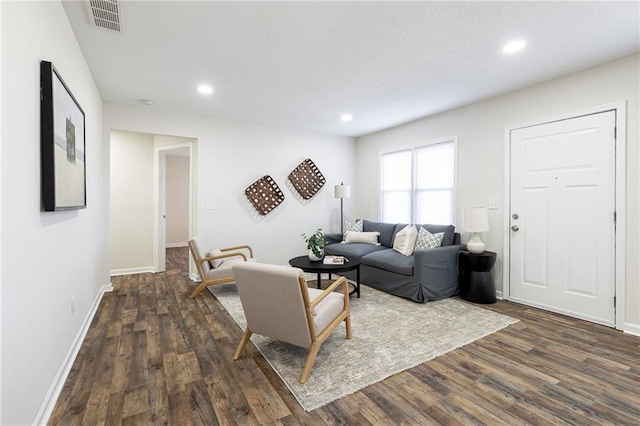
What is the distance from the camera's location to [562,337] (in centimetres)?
262

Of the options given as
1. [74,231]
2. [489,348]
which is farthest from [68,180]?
[489,348]

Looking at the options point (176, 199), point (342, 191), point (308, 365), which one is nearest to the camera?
point (308, 365)

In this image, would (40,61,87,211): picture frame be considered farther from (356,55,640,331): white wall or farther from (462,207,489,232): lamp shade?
(356,55,640,331): white wall

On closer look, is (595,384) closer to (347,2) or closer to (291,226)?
(347,2)

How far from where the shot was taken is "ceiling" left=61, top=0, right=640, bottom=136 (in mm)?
2078

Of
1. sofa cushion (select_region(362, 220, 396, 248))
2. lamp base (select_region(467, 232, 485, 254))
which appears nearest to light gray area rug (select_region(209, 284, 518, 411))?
lamp base (select_region(467, 232, 485, 254))

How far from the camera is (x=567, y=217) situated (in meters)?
3.11

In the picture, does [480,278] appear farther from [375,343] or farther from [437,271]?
[375,343]

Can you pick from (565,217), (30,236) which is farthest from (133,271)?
(565,217)

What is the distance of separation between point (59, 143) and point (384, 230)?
4.11 meters

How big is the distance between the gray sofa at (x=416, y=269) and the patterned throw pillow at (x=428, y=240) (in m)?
0.12

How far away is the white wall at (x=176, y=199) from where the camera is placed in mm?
7910

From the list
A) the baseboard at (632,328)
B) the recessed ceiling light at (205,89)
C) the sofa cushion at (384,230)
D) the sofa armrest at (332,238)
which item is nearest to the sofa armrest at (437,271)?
the sofa cushion at (384,230)

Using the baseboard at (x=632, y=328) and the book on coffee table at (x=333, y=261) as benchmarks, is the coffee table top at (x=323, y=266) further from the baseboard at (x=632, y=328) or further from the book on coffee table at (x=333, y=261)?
the baseboard at (x=632, y=328)
